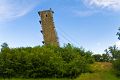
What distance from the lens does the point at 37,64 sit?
36938 millimetres

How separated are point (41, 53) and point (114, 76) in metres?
7.64

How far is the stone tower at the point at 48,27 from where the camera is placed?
53156 mm

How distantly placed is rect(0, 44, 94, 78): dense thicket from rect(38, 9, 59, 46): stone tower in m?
14.6

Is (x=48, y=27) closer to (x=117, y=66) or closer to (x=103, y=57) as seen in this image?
(x=103, y=57)

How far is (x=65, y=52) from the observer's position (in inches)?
1571

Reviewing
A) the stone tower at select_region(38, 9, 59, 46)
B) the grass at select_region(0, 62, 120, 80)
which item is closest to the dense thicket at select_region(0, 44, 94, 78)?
the grass at select_region(0, 62, 120, 80)

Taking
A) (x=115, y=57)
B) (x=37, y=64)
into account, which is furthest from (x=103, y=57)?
(x=37, y=64)

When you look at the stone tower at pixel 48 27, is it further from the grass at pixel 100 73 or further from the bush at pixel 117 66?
the bush at pixel 117 66

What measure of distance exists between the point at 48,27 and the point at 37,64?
17480mm

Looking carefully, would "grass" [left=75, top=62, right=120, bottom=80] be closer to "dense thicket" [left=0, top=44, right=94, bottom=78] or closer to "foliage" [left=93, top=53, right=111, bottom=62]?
"dense thicket" [left=0, top=44, right=94, bottom=78]

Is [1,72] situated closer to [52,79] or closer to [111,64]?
[52,79]

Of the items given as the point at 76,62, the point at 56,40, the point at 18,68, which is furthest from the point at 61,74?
the point at 56,40

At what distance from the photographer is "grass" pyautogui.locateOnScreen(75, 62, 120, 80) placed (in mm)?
35938

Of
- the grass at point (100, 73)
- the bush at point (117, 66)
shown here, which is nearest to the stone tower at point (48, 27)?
the grass at point (100, 73)
